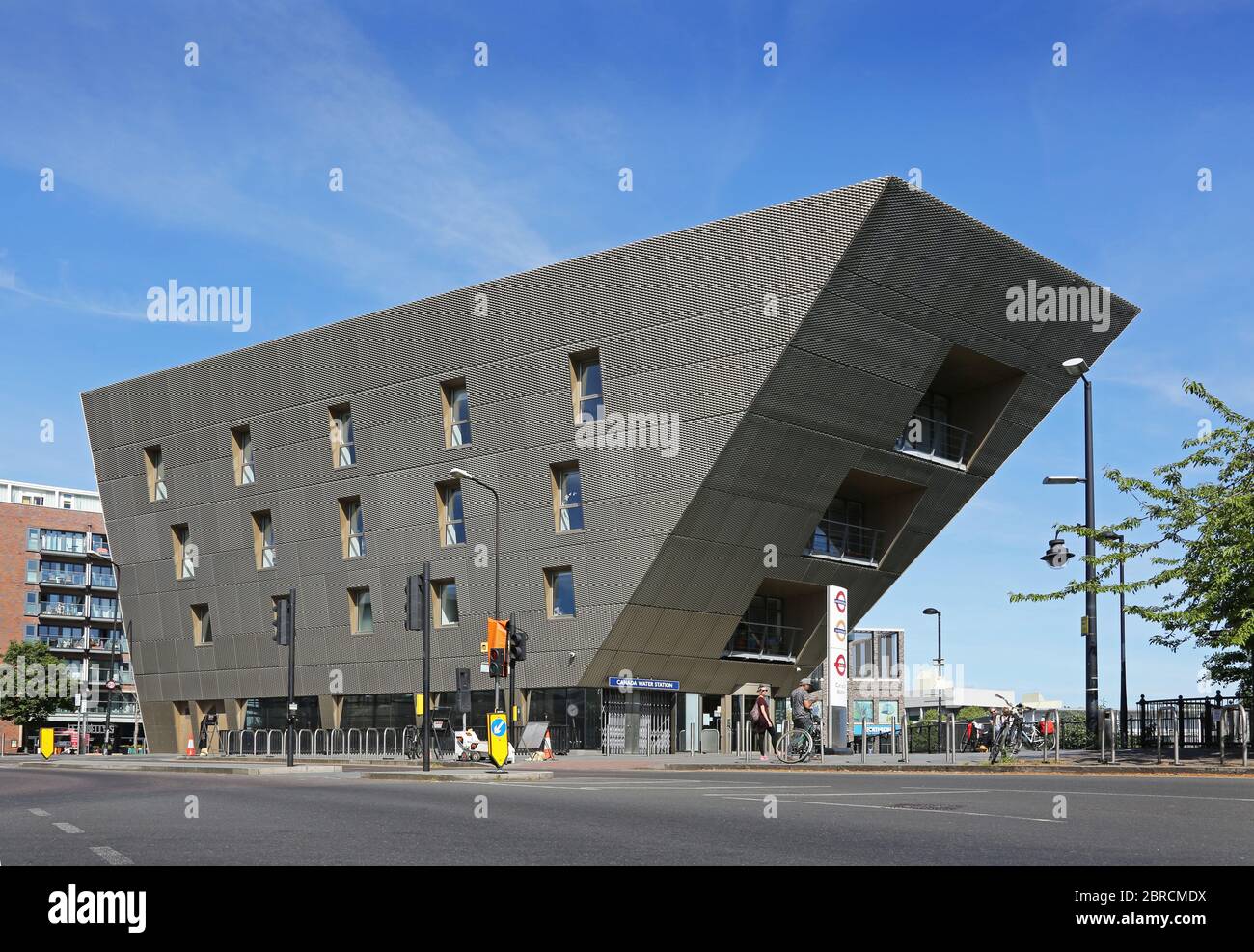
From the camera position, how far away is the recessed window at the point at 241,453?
55688 millimetres

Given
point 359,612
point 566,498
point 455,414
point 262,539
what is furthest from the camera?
point 262,539

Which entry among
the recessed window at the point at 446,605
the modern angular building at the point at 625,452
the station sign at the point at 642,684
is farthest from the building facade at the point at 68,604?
the station sign at the point at 642,684

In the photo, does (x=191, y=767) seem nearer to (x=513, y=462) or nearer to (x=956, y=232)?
(x=513, y=462)

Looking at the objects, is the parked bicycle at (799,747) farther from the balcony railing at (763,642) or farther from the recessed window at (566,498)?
the balcony railing at (763,642)

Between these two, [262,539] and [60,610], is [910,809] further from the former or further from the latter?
[60,610]

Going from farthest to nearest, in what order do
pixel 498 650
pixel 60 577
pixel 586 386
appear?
pixel 60 577
pixel 586 386
pixel 498 650

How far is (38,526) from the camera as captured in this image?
373ft

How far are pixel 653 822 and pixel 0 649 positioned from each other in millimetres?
104743

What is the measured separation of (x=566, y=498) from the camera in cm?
4497

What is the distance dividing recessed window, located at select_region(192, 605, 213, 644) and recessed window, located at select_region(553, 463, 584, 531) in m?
21.3

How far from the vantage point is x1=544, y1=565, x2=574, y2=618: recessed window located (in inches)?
1781

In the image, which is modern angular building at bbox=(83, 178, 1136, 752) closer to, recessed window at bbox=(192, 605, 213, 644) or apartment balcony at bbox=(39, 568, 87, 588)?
recessed window at bbox=(192, 605, 213, 644)

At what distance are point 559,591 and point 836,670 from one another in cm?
1366

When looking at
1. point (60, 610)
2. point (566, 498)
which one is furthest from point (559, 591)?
point (60, 610)
